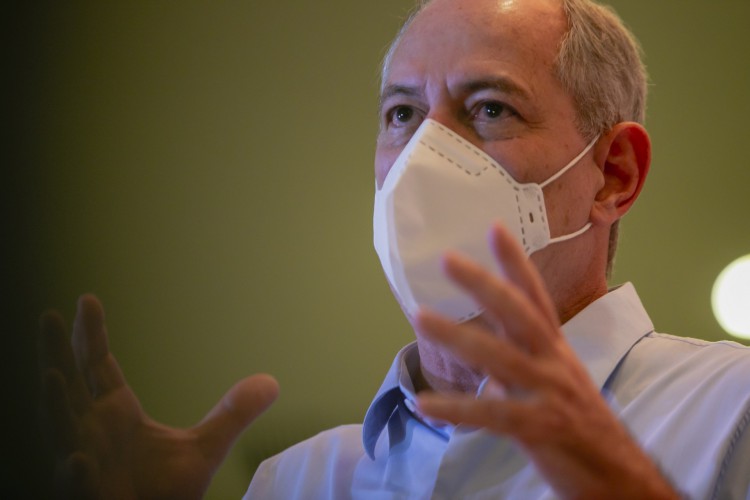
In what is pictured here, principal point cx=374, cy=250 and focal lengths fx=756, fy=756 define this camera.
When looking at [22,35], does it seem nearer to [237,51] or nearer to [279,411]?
[237,51]

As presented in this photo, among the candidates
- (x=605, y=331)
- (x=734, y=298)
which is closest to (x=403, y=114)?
(x=605, y=331)

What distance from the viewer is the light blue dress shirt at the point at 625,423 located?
684 mm

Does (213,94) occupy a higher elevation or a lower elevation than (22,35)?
lower

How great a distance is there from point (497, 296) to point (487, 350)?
1.3 inches

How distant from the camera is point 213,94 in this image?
1596mm

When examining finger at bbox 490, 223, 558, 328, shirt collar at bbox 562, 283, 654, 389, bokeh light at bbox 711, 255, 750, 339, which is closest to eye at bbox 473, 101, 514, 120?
shirt collar at bbox 562, 283, 654, 389

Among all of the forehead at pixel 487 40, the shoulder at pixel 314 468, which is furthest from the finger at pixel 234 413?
the forehead at pixel 487 40

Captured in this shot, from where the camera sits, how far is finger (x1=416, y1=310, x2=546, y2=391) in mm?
455

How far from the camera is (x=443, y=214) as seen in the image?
76 cm

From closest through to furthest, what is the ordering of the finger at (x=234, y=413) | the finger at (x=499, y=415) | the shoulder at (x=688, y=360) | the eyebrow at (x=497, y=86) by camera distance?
the finger at (x=499, y=415) < the finger at (x=234, y=413) < the shoulder at (x=688, y=360) < the eyebrow at (x=497, y=86)

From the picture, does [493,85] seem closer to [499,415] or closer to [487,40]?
[487,40]

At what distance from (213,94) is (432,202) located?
961mm

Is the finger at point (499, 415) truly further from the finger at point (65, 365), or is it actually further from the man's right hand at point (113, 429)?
the finger at point (65, 365)

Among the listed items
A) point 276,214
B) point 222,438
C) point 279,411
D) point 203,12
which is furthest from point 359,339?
point 222,438
